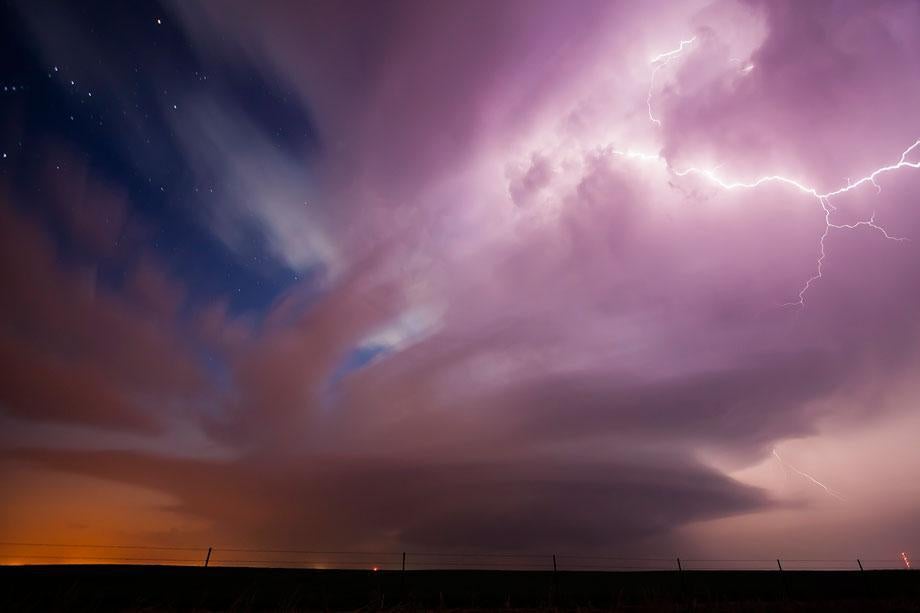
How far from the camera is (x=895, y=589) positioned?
30.2 m

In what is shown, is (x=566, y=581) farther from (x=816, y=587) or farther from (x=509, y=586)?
(x=816, y=587)

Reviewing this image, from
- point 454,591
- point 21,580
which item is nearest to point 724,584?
point 454,591

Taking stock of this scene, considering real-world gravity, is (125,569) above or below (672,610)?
above

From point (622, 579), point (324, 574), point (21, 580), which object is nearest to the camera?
point (21, 580)

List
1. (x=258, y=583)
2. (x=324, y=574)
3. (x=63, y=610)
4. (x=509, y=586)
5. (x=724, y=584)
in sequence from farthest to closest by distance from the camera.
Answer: (x=724, y=584) → (x=509, y=586) → (x=324, y=574) → (x=258, y=583) → (x=63, y=610)

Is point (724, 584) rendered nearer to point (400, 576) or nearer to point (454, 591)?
point (454, 591)

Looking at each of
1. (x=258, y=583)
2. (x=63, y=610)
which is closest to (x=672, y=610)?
(x=258, y=583)

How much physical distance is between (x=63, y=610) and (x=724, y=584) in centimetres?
3199

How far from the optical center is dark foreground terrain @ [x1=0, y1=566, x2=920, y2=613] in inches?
665

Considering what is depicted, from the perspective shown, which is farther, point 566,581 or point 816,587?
point 816,587

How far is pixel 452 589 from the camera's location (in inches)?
895

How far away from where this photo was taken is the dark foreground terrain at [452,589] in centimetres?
1689

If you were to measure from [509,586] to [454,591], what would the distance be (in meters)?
2.89

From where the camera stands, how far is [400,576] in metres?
22.8
